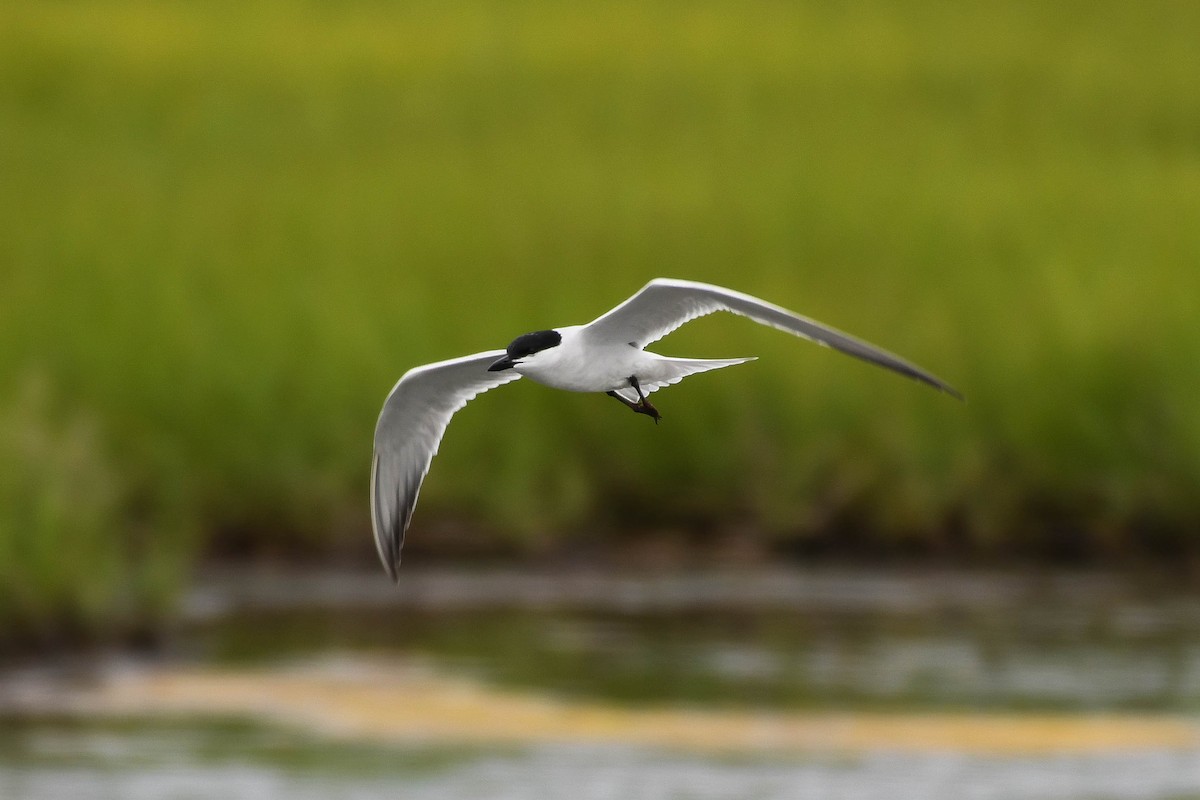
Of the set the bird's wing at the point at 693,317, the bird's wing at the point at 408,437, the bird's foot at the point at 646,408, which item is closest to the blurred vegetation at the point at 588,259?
the bird's wing at the point at 408,437

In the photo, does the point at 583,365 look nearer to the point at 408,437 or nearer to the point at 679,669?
the point at 408,437

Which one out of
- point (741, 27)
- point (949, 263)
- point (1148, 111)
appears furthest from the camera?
point (741, 27)

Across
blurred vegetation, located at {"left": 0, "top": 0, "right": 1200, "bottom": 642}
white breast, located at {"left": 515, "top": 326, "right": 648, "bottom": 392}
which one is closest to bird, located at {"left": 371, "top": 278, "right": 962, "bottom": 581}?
white breast, located at {"left": 515, "top": 326, "right": 648, "bottom": 392}

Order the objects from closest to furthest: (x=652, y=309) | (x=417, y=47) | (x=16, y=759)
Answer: (x=652, y=309)
(x=16, y=759)
(x=417, y=47)

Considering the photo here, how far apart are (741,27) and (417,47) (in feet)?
27.0

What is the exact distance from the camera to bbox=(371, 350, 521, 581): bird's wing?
12.4 metres

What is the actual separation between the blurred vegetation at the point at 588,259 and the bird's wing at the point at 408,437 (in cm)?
1086

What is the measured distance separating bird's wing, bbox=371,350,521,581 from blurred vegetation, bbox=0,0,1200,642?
10.9 m

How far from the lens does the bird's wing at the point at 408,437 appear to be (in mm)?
12445

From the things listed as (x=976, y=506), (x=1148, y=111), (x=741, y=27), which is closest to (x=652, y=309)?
(x=976, y=506)

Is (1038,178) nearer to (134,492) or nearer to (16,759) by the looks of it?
(134,492)

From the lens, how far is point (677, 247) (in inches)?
1524

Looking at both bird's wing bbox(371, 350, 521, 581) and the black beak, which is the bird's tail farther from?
bird's wing bbox(371, 350, 521, 581)

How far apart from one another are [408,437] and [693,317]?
217 cm
